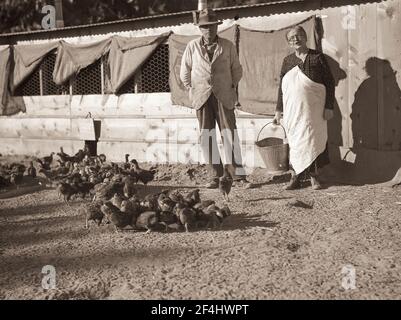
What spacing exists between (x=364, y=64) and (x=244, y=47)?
6.50 feet

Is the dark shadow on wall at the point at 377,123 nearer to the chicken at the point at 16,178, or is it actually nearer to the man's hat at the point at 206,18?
the man's hat at the point at 206,18

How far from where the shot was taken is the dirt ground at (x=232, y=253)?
13.4ft

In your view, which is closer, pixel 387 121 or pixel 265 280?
pixel 265 280

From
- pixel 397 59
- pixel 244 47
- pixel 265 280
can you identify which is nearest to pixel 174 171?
pixel 244 47

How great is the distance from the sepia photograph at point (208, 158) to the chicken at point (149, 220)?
0.8 inches

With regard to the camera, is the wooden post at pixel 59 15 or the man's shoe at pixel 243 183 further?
the wooden post at pixel 59 15

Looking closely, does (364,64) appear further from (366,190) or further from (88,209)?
(88,209)

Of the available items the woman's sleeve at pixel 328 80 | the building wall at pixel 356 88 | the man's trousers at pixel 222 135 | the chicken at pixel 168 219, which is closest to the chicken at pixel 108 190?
the chicken at pixel 168 219

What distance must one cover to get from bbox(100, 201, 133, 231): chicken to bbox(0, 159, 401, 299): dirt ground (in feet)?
0.37

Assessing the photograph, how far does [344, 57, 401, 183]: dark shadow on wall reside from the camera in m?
7.86

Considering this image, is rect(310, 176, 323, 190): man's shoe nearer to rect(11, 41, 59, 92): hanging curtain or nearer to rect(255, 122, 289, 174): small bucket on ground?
rect(255, 122, 289, 174): small bucket on ground

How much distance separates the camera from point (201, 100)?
786 centimetres

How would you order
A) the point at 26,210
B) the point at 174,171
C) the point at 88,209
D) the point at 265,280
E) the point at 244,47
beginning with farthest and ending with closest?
the point at 174,171 < the point at 244,47 < the point at 26,210 < the point at 88,209 < the point at 265,280

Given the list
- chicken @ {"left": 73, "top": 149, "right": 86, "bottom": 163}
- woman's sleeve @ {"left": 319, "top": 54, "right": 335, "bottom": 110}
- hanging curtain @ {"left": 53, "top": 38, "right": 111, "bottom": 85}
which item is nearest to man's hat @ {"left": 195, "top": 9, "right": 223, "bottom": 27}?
woman's sleeve @ {"left": 319, "top": 54, "right": 335, "bottom": 110}
